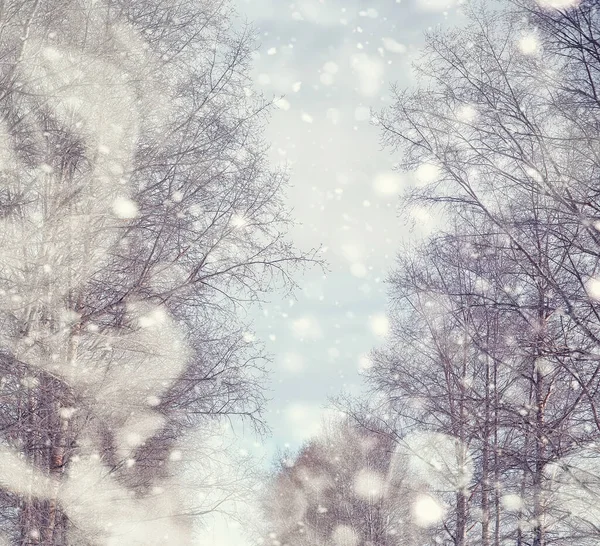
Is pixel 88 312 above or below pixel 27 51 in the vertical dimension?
below

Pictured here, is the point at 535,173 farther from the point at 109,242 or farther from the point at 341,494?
the point at 341,494

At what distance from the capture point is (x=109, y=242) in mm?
5445

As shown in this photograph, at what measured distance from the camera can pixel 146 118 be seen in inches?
226

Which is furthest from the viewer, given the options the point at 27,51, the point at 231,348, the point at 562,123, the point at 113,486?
the point at 231,348

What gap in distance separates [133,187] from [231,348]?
1.92m

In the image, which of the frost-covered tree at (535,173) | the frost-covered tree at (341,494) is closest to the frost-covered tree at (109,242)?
the frost-covered tree at (535,173)

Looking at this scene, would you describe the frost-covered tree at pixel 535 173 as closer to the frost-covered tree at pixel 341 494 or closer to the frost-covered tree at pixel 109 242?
the frost-covered tree at pixel 109 242

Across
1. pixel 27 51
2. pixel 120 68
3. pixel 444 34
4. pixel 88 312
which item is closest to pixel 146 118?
pixel 120 68

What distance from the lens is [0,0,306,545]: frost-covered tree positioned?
4.61 meters

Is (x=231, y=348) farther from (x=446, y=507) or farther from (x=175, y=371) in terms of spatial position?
(x=446, y=507)

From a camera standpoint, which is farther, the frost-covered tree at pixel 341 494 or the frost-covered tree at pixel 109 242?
the frost-covered tree at pixel 341 494

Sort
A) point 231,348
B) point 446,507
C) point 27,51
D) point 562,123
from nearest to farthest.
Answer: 1. point 27,51
2. point 562,123
3. point 231,348
4. point 446,507

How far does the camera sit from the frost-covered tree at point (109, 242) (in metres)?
4.61

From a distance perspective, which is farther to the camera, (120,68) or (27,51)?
(120,68)
